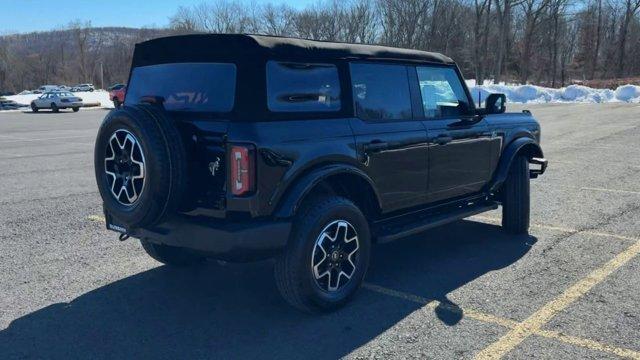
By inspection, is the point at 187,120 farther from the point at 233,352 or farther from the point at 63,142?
the point at 63,142

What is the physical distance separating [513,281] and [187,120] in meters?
2.87

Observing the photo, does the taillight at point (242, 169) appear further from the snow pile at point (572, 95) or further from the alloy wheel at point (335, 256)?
the snow pile at point (572, 95)

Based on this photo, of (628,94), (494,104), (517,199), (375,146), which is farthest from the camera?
(628,94)

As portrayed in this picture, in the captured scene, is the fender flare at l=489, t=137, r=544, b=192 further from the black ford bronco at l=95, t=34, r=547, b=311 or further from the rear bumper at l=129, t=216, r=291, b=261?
the rear bumper at l=129, t=216, r=291, b=261

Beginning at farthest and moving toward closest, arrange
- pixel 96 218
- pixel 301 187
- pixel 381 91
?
pixel 96 218
pixel 381 91
pixel 301 187

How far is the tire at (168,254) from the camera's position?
4.89 meters

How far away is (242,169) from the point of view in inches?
139

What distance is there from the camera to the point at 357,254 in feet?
13.8

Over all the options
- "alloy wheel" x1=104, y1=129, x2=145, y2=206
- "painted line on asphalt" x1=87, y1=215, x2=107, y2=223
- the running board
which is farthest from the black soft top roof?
"painted line on asphalt" x1=87, y1=215, x2=107, y2=223

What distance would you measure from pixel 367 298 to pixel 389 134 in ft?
4.21

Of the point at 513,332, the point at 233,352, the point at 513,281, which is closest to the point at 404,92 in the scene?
the point at 513,281

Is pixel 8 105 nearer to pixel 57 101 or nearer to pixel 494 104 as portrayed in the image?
pixel 57 101

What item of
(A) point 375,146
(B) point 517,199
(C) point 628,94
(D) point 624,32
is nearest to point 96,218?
(A) point 375,146

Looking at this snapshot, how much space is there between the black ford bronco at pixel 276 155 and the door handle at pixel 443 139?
0.01 meters
